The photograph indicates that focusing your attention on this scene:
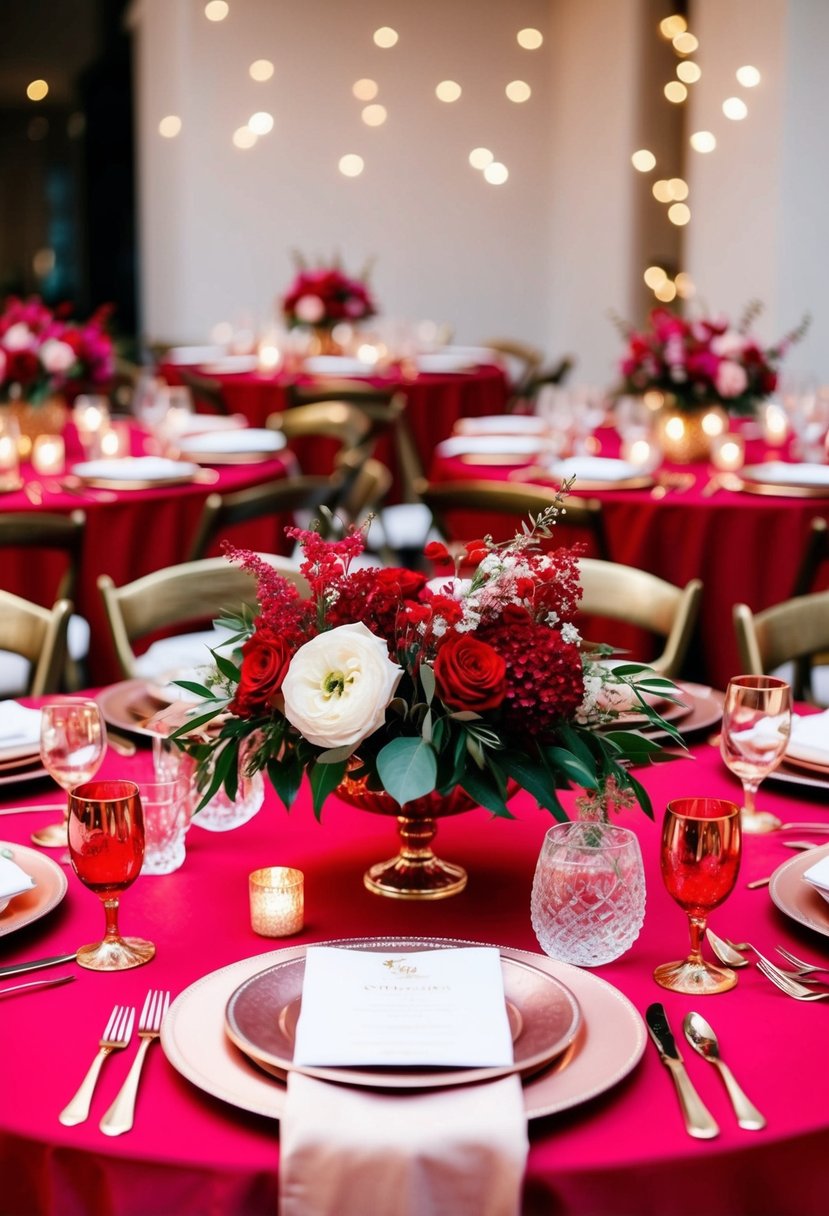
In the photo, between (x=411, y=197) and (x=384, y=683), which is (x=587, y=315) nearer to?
(x=411, y=197)

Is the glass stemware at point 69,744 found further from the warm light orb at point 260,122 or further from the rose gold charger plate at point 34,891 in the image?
the warm light orb at point 260,122

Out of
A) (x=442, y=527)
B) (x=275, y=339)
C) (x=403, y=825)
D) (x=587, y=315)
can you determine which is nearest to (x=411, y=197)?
(x=587, y=315)

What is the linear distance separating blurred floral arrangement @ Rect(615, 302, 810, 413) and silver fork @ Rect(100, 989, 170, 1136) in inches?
126

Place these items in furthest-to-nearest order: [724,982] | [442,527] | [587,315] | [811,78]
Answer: [587,315] < [811,78] < [442,527] < [724,982]

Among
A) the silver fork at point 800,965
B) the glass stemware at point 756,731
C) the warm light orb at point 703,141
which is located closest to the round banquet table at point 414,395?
the warm light orb at point 703,141

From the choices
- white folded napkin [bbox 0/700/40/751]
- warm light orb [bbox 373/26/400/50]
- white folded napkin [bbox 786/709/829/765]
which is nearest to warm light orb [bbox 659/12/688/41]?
warm light orb [bbox 373/26/400/50]

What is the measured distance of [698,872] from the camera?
4.04ft

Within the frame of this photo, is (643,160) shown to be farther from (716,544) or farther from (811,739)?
(811,739)

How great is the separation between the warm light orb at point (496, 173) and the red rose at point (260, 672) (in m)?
8.88

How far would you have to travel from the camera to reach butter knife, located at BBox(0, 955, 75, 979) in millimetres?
1265

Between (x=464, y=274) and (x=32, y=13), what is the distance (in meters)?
3.41

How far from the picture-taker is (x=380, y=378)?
22.8ft

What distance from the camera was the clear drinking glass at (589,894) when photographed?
1.27 meters

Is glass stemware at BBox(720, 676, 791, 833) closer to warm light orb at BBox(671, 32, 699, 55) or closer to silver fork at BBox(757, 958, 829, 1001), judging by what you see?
silver fork at BBox(757, 958, 829, 1001)
